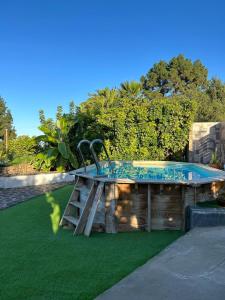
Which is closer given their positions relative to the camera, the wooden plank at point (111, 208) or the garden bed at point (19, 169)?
the wooden plank at point (111, 208)

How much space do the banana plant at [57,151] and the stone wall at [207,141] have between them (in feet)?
17.8

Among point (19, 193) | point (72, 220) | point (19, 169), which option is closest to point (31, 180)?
point (19, 193)

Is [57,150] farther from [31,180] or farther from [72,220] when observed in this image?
[72,220]

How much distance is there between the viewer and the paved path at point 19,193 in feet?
29.8

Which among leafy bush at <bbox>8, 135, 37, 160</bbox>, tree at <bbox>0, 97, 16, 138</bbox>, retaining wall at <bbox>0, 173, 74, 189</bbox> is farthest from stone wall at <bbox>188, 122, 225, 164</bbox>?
tree at <bbox>0, 97, 16, 138</bbox>

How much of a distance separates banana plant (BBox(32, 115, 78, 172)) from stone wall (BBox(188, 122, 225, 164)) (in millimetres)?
5424

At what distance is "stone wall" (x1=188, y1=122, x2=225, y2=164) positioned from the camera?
13812 millimetres

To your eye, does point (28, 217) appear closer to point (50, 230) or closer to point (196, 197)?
point (50, 230)

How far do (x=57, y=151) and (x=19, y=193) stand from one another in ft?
11.3

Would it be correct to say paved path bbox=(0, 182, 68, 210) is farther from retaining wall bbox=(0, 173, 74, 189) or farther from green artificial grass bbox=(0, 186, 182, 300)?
green artificial grass bbox=(0, 186, 182, 300)

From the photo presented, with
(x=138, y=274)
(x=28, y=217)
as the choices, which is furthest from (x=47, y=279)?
(x=28, y=217)

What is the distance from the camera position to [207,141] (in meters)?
13.9

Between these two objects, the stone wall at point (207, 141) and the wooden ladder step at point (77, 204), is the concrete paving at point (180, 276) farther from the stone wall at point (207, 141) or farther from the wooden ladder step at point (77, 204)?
the stone wall at point (207, 141)

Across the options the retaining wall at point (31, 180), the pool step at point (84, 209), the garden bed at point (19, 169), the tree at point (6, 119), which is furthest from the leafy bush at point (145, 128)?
the tree at point (6, 119)
